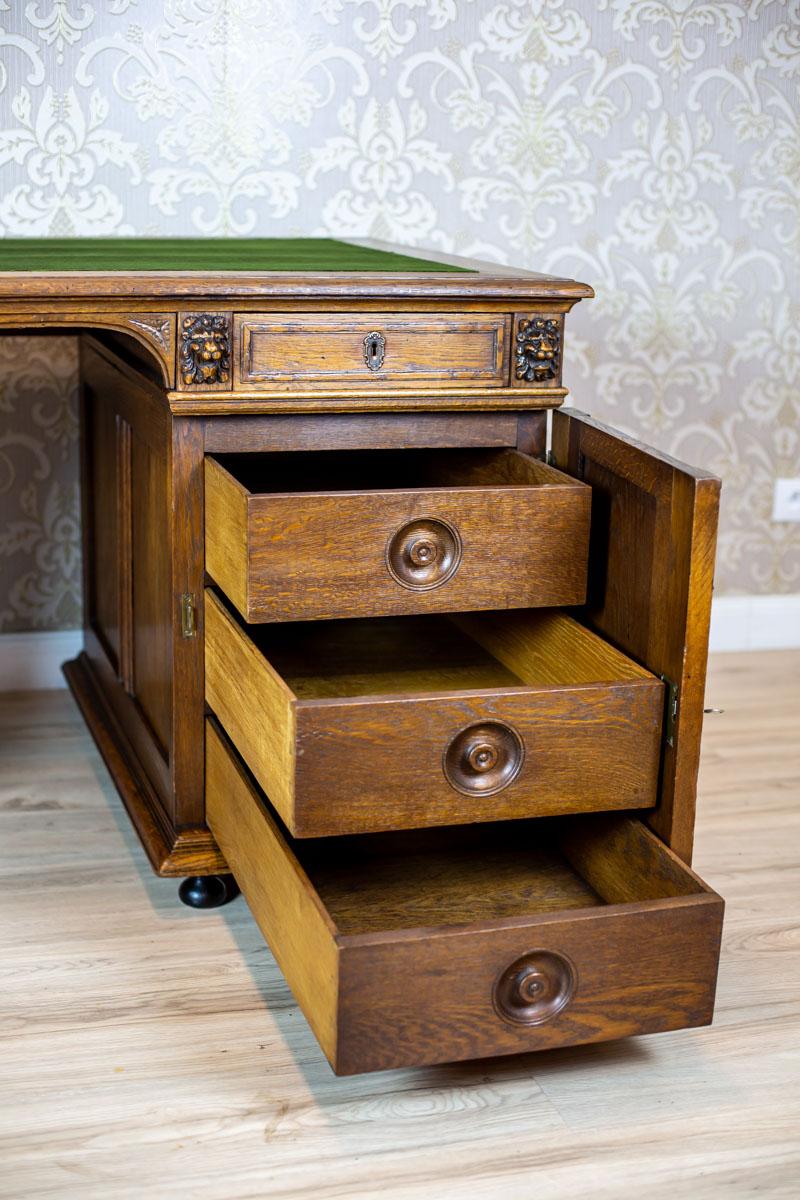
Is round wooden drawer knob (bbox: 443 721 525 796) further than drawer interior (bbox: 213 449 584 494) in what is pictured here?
No

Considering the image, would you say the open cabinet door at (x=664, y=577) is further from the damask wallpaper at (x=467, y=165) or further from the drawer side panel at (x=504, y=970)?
the damask wallpaper at (x=467, y=165)

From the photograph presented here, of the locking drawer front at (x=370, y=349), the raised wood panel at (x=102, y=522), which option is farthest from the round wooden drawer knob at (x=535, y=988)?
the raised wood panel at (x=102, y=522)

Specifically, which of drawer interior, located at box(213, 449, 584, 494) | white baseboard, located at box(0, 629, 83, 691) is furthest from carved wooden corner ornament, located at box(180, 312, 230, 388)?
white baseboard, located at box(0, 629, 83, 691)

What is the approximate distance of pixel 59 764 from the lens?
1942 mm

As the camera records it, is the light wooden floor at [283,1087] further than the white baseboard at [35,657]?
No

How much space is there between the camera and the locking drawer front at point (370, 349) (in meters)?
1.41

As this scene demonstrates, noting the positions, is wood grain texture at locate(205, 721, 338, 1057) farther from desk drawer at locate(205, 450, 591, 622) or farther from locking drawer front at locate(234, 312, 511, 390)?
locking drawer front at locate(234, 312, 511, 390)

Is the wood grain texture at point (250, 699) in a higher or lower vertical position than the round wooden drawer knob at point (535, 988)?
higher

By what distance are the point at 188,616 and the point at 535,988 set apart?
22.1 inches

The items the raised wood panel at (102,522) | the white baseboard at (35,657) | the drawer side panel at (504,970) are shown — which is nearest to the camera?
the drawer side panel at (504,970)

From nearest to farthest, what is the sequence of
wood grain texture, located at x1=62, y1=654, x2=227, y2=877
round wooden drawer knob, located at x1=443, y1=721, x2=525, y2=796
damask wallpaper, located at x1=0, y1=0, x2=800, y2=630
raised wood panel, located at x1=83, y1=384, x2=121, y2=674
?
round wooden drawer knob, located at x1=443, y1=721, x2=525, y2=796 < wood grain texture, located at x1=62, y1=654, x2=227, y2=877 < raised wood panel, located at x1=83, y1=384, x2=121, y2=674 < damask wallpaper, located at x1=0, y1=0, x2=800, y2=630

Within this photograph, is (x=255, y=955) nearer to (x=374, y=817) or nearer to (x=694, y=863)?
(x=374, y=817)

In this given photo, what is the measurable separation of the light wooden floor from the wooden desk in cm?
9

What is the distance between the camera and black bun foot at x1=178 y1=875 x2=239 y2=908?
1535mm
